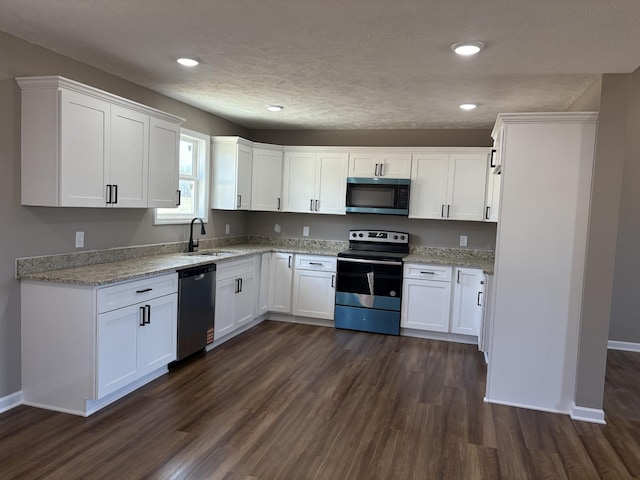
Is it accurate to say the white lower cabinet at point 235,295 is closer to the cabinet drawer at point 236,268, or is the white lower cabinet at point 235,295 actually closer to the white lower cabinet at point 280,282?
the cabinet drawer at point 236,268

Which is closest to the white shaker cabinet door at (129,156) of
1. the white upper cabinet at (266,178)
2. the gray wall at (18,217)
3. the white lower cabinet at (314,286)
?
the gray wall at (18,217)

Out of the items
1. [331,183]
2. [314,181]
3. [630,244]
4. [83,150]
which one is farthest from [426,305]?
[83,150]

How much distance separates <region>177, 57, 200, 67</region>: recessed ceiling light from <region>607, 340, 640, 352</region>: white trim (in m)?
5.15

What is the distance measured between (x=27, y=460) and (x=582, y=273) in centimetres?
364

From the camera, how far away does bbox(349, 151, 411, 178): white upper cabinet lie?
18.0ft

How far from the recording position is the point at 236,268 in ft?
15.8

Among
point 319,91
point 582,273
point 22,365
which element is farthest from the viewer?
point 319,91

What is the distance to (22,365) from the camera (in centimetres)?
311

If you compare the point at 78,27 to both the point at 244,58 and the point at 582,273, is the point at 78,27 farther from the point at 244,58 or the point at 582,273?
the point at 582,273

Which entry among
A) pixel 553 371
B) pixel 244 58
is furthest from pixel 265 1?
pixel 553 371

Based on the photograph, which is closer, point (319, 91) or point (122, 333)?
point (122, 333)

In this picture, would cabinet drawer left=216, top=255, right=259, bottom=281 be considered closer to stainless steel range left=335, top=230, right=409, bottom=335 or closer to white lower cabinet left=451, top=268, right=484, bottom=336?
stainless steel range left=335, top=230, right=409, bottom=335

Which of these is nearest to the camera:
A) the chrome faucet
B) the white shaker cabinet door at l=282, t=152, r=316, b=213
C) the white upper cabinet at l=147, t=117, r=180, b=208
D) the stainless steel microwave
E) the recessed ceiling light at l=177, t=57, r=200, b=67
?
the recessed ceiling light at l=177, t=57, r=200, b=67

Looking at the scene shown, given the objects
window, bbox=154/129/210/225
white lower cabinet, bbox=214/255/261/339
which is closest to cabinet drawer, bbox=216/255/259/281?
white lower cabinet, bbox=214/255/261/339
